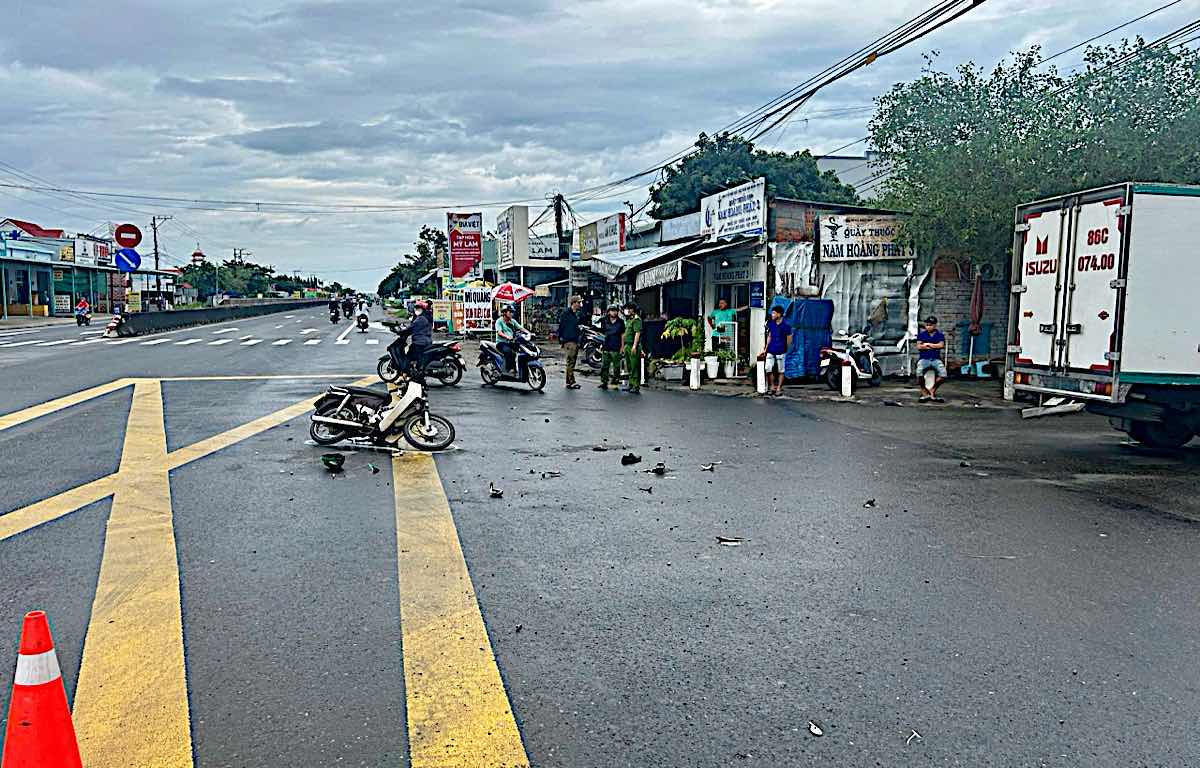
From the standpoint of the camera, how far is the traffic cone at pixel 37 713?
327 cm

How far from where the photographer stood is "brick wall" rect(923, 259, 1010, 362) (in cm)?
2100

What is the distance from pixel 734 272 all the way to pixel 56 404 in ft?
47.3

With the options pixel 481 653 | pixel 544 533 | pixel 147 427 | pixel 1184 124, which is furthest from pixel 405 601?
pixel 1184 124

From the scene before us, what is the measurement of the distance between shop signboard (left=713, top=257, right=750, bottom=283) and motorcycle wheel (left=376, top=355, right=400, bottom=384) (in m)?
8.26

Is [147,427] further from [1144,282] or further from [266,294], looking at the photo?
[266,294]

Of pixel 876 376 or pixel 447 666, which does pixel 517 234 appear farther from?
pixel 447 666

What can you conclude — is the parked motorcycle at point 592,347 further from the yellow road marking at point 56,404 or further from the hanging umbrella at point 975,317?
the yellow road marking at point 56,404

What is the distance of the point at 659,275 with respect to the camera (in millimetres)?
22422

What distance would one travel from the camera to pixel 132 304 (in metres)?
76.9

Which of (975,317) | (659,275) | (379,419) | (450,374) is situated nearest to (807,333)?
(975,317)

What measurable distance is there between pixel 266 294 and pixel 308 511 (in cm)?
18177

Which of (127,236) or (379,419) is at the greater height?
(127,236)

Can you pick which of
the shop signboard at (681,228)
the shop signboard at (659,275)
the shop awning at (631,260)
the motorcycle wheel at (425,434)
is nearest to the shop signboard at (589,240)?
the shop signboard at (681,228)

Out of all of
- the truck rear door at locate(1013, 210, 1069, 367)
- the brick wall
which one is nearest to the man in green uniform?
the brick wall
